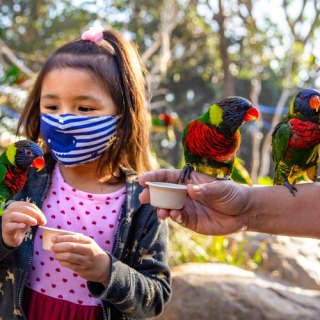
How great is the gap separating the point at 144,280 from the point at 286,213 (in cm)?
42

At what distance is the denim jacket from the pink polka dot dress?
1.5 inches

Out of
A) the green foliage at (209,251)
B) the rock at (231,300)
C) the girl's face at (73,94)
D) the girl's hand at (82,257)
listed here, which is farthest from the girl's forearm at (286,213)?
the green foliage at (209,251)

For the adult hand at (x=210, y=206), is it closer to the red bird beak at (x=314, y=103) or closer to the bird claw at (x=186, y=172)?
the bird claw at (x=186, y=172)

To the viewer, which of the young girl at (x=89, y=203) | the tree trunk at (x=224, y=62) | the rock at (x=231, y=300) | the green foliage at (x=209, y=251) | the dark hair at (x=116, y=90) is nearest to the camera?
the young girl at (x=89, y=203)

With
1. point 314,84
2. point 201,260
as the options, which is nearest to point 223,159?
point 201,260

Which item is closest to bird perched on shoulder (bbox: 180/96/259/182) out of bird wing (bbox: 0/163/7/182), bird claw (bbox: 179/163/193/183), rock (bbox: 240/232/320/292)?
bird claw (bbox: 179/163/193/183)

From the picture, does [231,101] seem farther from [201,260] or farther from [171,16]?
[171,16]

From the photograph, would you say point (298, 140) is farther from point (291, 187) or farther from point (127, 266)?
point (127, 266)

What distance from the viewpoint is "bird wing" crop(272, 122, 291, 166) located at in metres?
0.92

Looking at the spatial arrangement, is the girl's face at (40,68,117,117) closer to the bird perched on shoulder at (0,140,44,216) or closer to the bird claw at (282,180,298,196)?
the bird perched on shoulder at (0,140,44,216)

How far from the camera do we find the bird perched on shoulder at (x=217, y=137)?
2.95 ft

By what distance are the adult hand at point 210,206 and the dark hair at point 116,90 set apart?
0.31 meters

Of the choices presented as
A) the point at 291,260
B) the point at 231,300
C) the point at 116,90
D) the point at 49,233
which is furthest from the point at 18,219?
the point at 291,260

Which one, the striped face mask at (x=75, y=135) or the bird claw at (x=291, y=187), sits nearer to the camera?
the bird claw at (x=291, y=187)
